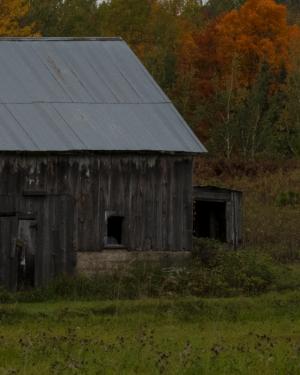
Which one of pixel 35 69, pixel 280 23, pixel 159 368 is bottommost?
pixel 159 368

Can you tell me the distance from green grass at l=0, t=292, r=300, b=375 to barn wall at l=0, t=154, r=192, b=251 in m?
3.48

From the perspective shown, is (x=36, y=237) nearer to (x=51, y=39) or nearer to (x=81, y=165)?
(x=81, y=165)

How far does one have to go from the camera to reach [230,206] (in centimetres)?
3052

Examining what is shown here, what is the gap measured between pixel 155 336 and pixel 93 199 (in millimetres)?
8090

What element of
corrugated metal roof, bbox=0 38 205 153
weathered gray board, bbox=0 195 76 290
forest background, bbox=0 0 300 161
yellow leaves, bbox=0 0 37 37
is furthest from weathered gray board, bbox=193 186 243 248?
yellow leaves, bbox=0 0 37 37

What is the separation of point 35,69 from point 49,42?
4.81 ft

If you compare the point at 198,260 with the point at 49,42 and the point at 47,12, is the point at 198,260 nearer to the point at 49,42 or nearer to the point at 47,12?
the point at 49,42

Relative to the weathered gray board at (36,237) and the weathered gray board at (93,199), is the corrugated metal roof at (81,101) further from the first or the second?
the weathered gray board at (36,237)

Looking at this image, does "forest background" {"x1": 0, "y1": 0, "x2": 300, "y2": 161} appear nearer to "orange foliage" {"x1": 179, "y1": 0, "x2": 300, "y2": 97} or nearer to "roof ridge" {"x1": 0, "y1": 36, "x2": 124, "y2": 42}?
"orange foliage" {"x1": 179, "y1": 0, "x2": 300, "y2": 97}

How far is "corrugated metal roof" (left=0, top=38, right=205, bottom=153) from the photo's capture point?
26.2m

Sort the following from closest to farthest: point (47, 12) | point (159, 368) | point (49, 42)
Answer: point (159, 368)
point (49, 42)
point (47, 12)

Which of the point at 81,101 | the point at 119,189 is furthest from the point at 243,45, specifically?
the point at 119,189

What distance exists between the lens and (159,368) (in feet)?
46.9

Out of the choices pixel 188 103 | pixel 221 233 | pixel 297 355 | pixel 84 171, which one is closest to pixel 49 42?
pixel 84 171
